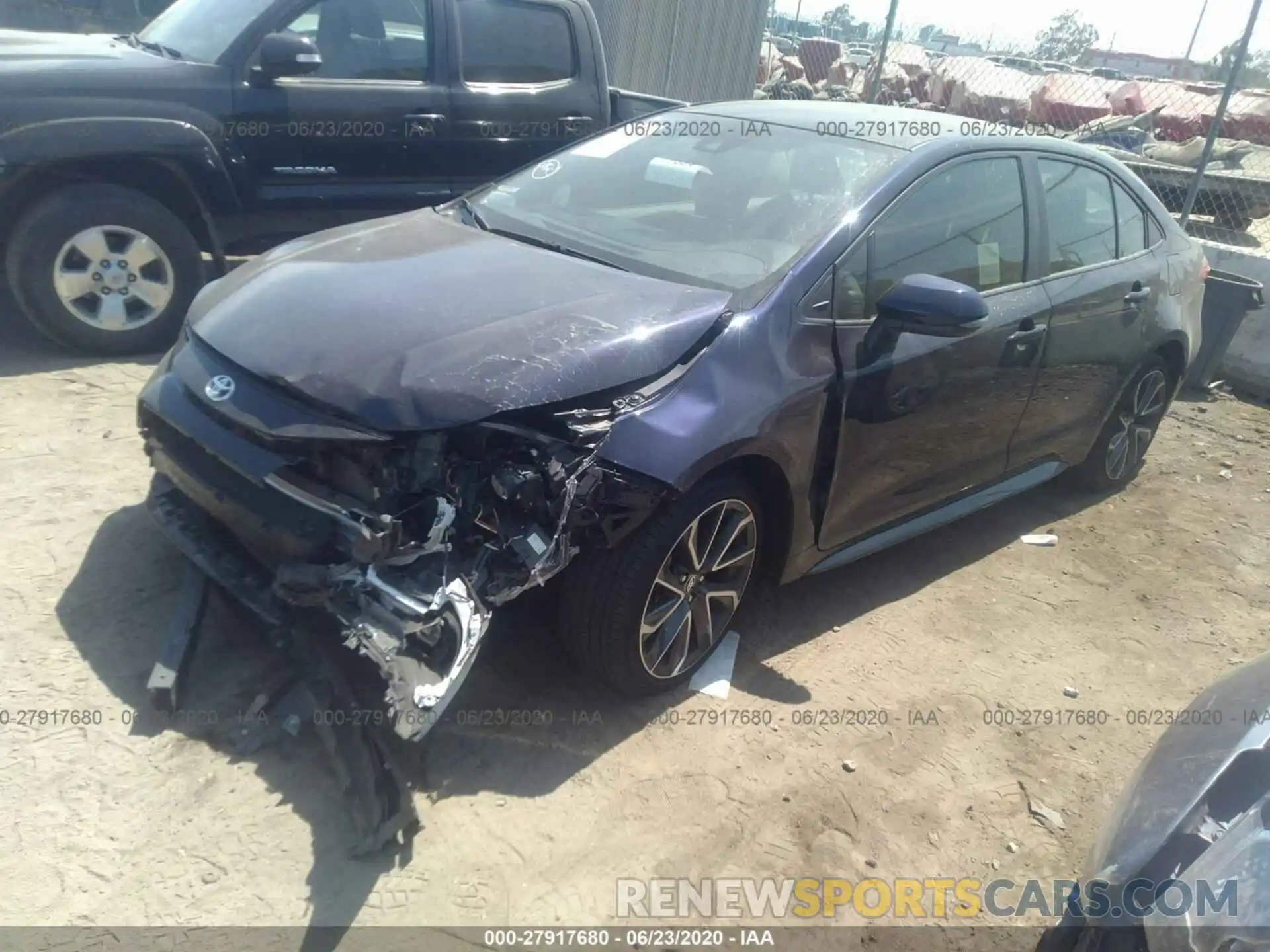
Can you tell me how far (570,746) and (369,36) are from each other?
4385mm

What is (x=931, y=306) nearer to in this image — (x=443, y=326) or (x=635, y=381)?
(x=635, y=381)

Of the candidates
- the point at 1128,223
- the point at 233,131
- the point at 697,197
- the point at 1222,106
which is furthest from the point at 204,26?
the point at 1222,106

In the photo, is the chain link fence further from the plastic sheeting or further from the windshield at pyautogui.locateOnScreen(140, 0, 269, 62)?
the windshield at pyautogui.locateOnScreen(140, 0, 269, 62)

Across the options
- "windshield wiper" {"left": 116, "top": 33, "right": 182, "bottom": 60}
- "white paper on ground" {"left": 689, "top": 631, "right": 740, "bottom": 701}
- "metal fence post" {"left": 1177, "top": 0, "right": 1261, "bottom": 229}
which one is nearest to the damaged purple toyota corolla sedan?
"white paper on ground" {"left": 689, "top": 631, "right": 740, "bottom": 701}

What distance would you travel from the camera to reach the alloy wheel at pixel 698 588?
2.97 metres

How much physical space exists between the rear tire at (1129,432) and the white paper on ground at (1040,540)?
0.53 meters

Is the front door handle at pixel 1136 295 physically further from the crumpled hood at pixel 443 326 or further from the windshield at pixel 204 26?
the windshield at pixel 204 26

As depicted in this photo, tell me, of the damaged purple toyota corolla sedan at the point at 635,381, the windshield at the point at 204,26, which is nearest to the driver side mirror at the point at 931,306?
the damaged purple toyota corolla sedan at the point at 635,381

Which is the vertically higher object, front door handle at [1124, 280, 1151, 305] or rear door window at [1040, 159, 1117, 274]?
rear door window at [1040, 159, 1117, 274]

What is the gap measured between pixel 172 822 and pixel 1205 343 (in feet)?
24.0

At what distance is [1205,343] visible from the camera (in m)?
7.07

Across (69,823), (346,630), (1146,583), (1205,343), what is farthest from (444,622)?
(1205,343)

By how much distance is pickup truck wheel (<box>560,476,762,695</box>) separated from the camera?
2828 millimetres

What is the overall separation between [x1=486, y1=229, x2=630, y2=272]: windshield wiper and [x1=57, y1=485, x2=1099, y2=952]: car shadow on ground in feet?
3.72
